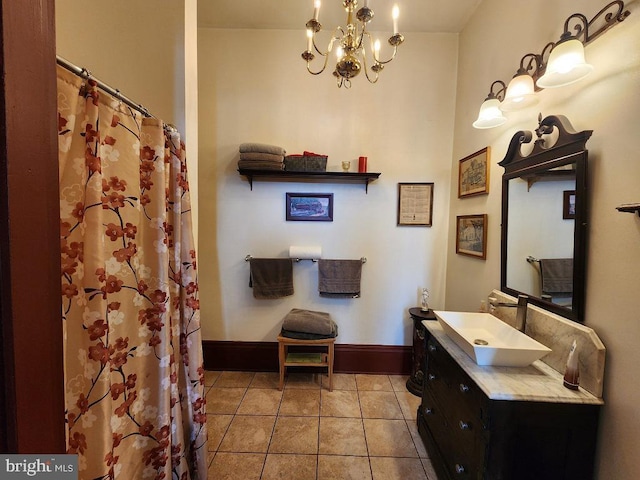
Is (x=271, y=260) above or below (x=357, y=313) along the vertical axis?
above

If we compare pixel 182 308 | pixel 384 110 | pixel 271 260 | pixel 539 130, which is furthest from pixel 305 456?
pixel 384 110

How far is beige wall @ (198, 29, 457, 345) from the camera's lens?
2328 millimetres

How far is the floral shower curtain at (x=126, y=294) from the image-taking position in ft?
2.68

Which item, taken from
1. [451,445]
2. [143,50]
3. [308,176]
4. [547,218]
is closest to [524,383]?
[451,445]

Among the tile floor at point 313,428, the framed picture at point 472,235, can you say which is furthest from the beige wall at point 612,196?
the tile floor at point 313,428

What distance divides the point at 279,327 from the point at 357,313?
0.76 meters

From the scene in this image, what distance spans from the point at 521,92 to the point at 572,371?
53.5 inches

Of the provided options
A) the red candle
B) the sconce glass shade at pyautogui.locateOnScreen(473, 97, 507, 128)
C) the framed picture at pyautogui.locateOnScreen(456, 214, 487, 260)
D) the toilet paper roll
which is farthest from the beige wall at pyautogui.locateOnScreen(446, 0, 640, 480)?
the toilet paper roll

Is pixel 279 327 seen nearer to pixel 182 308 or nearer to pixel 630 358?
pixel 182 308

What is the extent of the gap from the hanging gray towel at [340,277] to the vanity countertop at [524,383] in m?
1.16

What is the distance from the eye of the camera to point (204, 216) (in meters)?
2.41

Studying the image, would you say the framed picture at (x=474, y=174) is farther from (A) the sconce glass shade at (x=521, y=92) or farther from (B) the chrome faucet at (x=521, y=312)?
(B) the chrome faucet at (x=521, y=312)

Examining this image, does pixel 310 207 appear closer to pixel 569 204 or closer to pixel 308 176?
pixel 308 176

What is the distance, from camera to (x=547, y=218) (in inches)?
51.3
